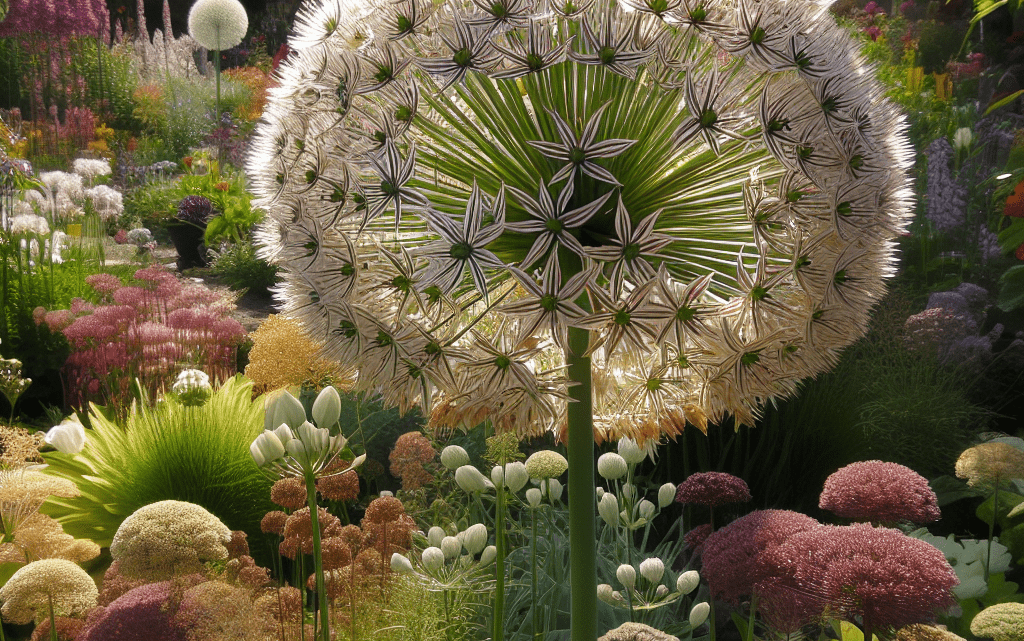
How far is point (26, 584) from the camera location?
188cm

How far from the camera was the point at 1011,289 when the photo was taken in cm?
509

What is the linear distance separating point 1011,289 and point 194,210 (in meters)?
8.14

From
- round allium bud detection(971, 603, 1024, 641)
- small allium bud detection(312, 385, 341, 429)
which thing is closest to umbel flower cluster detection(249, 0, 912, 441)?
small allium bud detection(312, 385, 341, 429)

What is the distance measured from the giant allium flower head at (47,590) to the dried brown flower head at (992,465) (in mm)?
2618

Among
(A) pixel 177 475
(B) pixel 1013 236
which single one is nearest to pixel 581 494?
(A) pixel 177 475

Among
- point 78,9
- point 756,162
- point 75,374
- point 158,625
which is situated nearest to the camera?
point 756,162

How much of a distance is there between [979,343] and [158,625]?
188 inches

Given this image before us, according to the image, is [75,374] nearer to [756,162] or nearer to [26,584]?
[26,584]

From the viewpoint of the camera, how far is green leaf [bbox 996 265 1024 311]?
4.99 m

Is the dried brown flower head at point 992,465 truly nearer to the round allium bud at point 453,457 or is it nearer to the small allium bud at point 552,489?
the small allium bud at point 552,489

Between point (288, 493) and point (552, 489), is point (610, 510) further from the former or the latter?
point (288, 493)

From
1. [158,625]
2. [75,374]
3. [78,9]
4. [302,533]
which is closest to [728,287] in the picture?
[302,533]

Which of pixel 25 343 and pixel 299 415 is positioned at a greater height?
pixel 299 415

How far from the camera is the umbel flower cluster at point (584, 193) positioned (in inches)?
50.3
